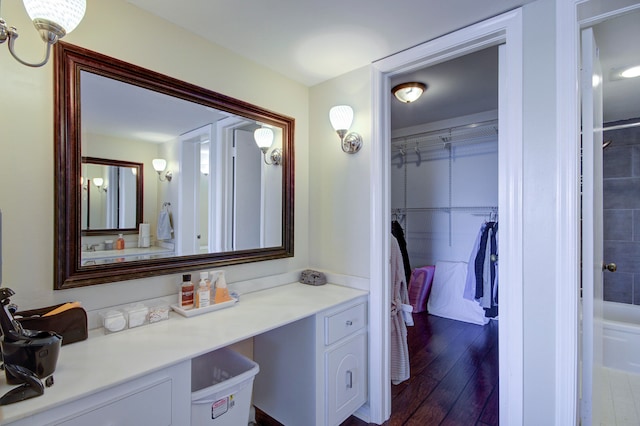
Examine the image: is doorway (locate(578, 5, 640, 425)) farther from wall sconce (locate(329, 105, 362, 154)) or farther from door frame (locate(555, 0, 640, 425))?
wall sconce (locate(329, 105, 362, 154))

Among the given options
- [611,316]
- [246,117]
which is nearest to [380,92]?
[246,117]

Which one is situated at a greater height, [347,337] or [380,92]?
[380,92]

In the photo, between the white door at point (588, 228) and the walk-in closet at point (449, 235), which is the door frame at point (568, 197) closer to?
the white door at point (588, 228)

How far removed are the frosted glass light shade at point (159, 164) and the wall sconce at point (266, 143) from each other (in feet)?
1.95

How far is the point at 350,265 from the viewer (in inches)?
78.8

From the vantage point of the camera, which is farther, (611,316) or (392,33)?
(611,316)

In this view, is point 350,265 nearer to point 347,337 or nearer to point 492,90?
point 347,337

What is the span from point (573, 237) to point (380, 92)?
126 cm

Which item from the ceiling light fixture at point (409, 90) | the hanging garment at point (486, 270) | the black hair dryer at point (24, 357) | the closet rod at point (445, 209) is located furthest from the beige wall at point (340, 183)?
the closet rod at point (445, 209)

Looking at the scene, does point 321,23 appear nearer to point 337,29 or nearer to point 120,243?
point 337,29

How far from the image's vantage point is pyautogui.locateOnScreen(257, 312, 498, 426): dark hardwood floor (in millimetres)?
1869

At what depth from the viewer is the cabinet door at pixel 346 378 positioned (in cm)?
158

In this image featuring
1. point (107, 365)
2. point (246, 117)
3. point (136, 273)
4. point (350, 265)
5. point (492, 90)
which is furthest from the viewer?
point (492, 90)

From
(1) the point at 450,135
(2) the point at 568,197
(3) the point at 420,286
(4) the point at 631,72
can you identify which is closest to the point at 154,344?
(2) the point at 568,197
